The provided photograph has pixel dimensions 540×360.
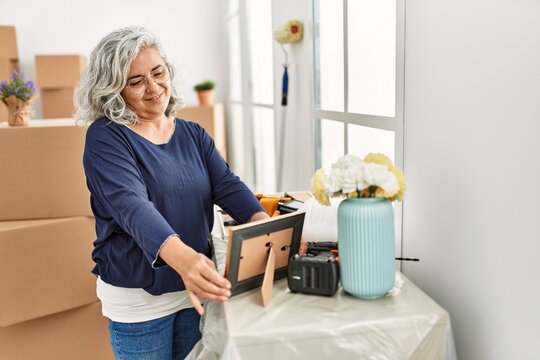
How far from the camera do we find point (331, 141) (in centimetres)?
211

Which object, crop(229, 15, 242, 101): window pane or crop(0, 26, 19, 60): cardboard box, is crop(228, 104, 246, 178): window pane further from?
crop(0, 26, 19, 60): cardboard box

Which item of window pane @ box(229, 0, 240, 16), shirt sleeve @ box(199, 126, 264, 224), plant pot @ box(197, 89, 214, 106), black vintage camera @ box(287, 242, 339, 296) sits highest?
window pane @ box(229, 0, 240, 16)

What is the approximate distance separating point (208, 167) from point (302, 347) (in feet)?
2.16

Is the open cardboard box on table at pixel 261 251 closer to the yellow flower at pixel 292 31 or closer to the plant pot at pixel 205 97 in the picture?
the yellow flower at pixel 292 31

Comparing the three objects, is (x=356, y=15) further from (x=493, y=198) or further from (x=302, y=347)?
(x=302, y=347)

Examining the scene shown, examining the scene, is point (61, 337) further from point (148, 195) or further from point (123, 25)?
point (123, 25)

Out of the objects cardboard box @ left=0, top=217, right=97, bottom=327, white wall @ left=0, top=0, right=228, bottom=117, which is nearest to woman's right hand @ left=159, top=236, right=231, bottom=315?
cardboard box @ left=0, top=217, right=97, bottom=327

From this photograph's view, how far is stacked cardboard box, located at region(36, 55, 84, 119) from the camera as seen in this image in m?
4.57

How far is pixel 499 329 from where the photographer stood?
1.03 meters

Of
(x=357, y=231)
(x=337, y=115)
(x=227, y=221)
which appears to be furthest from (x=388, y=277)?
(x=337, y=115)

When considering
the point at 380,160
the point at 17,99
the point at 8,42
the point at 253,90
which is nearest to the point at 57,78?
the point at 8,42

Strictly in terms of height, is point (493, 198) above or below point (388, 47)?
below

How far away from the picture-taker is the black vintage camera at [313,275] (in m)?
1.10

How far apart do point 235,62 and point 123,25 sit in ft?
3.94
